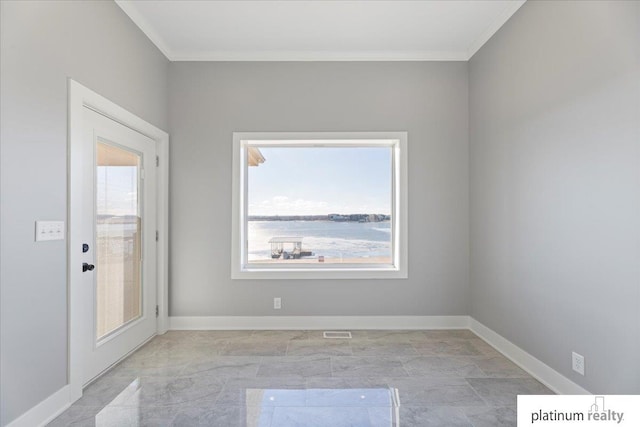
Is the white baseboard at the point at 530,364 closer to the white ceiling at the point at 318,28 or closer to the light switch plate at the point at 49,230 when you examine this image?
the white ceiling at the point at 318,28

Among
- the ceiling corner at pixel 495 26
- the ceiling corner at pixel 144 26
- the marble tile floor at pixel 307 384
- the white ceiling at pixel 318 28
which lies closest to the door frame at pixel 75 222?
the marble tile floor at pixel 307 384

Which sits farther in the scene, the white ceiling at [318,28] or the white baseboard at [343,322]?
the white baseboard at [343,322]

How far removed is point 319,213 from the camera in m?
3.94

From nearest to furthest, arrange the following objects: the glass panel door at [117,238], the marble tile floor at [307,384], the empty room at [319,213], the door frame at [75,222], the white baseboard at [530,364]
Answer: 1. the empty room at [319,213]
2. the marble tile floor at [307,384]
3. the door frame at [75,222]
4. the white baseboard at [530,364]
5. the glass panel door at [117,238]

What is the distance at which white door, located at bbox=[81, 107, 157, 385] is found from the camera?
8.15 feet

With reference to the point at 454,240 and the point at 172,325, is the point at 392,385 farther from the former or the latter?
the point at 172,325

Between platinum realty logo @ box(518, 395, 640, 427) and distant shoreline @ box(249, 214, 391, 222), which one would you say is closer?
platinum realty logo @ box(518, 395, 640, 427)

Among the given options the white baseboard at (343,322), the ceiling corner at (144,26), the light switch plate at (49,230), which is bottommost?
the white baseboard at (343,322)

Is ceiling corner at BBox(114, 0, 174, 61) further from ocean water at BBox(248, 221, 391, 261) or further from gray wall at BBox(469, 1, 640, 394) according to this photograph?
gray wall at BBox(469, 1, 640, 394)

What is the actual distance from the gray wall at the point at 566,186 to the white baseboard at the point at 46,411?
3323mm

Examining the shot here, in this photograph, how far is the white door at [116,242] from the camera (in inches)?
97.8

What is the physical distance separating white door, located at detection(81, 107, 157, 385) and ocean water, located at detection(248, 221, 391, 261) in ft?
4.05

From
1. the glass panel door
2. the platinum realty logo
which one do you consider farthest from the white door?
the platinum realty logo

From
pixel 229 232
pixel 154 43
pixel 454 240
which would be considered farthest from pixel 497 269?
pixel 154 43
